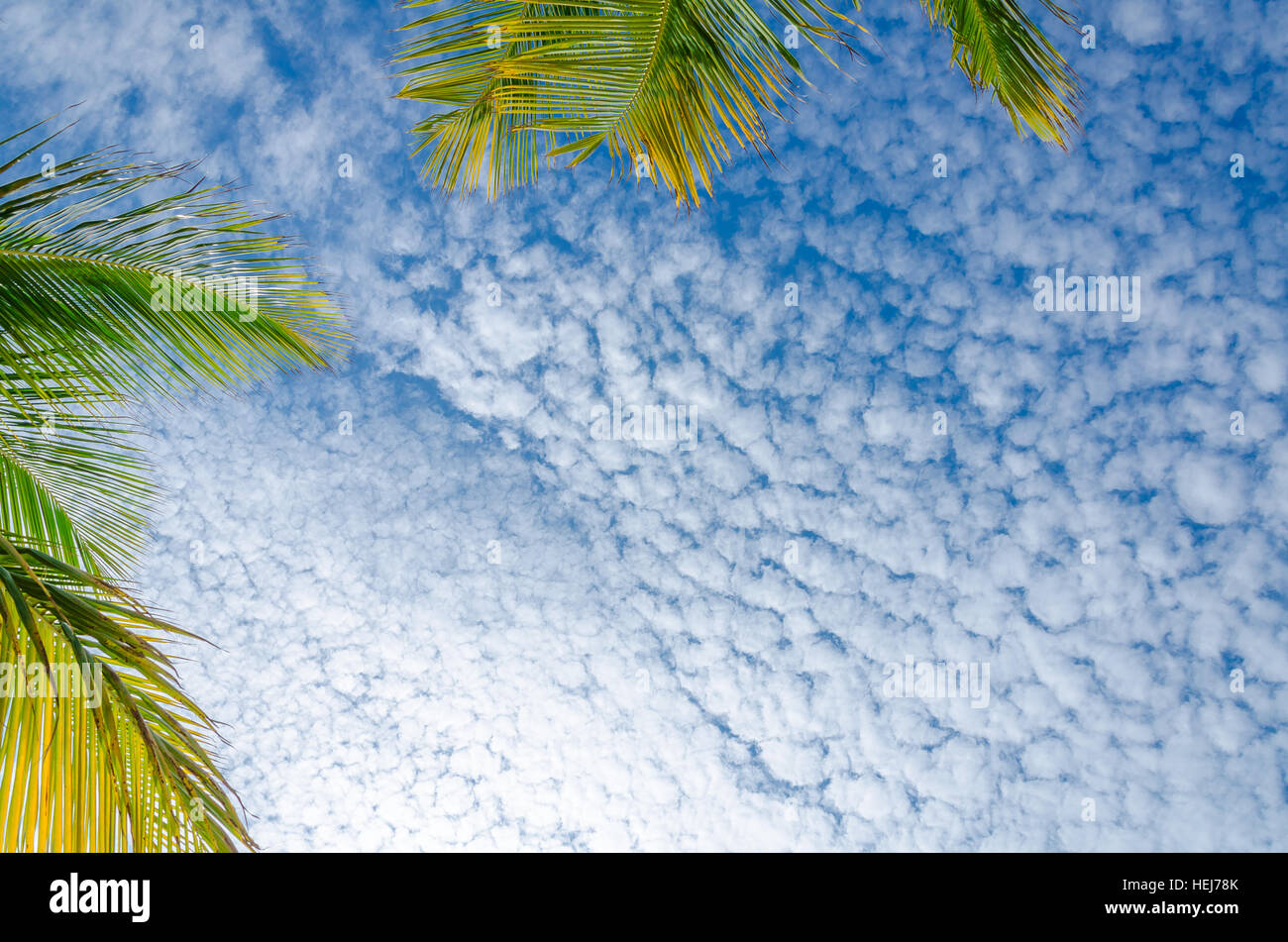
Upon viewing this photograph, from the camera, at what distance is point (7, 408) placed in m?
2.98

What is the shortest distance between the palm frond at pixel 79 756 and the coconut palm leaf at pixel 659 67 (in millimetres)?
2183

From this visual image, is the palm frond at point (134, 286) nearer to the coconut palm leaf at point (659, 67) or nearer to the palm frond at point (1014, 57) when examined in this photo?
the coconut palm leaf at point (659, 67)

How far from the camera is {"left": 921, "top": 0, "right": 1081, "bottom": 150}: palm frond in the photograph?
9.88ft

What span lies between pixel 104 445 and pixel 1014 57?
450cm

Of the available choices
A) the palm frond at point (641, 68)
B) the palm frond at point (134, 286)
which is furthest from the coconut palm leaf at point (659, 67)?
the palm frond at point (134, 286)

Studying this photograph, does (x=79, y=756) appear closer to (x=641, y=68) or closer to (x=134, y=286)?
(x=134, y=286)

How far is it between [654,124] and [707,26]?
39 cm

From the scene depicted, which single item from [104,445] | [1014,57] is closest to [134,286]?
[104,445]

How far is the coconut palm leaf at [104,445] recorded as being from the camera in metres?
1.90

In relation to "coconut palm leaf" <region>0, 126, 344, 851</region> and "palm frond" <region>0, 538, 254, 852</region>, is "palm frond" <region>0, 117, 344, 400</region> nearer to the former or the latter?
"coconut palm leaf" <region>0, 126, 344, 851</region>

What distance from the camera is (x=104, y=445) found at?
11.3 ft

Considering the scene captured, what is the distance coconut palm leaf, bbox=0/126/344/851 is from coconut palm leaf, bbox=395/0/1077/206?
119 centimetres
